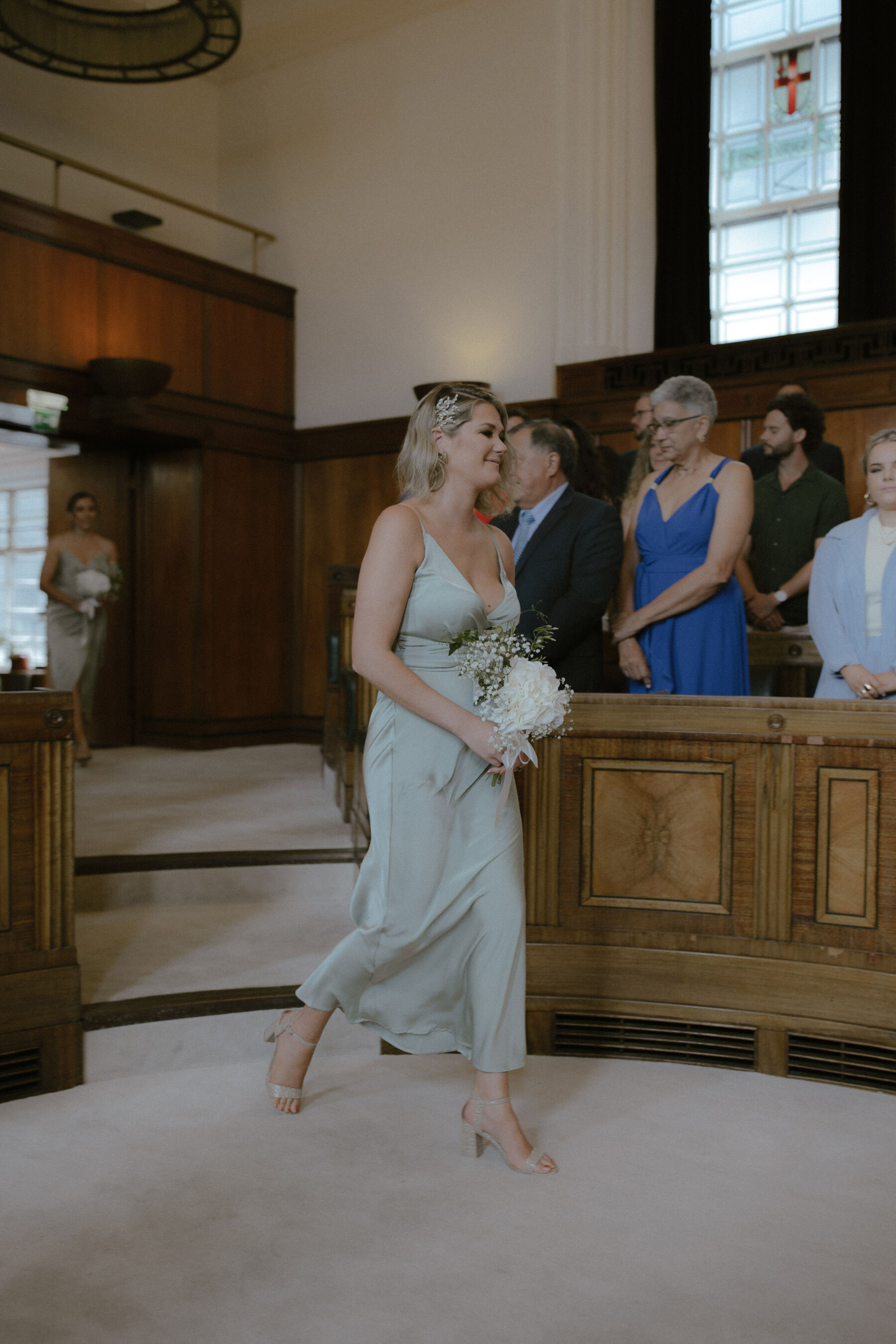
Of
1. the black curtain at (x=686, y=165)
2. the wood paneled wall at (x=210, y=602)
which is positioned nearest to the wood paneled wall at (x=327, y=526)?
the wood paneled wall at (x=210, y=602)

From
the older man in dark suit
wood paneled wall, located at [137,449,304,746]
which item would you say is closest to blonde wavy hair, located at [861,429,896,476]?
the older man in dark suit

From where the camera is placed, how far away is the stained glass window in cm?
803

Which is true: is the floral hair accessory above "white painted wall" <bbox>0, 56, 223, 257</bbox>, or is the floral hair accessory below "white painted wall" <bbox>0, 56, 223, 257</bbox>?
below

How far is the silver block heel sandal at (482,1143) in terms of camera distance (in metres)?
2.52

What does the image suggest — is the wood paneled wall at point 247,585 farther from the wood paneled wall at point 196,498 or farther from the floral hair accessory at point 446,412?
the floral hair accessory at point 446,412

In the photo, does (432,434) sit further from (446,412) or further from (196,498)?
(196,498)

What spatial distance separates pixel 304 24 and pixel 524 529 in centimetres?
815

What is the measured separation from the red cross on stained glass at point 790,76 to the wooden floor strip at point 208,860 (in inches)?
267

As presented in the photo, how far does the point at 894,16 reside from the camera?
24.0 ft

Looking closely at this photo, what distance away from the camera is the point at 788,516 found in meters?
5.79

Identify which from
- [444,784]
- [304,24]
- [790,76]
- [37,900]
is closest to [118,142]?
[304,24]

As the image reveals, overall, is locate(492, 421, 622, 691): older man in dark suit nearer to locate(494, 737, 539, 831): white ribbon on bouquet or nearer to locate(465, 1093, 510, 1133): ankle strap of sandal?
locate(494, 737, 539, 831): white ribbon on bouquet

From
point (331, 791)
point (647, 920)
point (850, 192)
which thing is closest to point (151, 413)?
point (331, 791)

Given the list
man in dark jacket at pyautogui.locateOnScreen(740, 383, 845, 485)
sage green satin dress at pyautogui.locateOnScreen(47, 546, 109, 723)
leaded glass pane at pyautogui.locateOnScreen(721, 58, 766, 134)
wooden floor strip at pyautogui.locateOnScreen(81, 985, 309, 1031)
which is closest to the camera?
wooden floor strip at pyautogui.locateOnScreen(81, 985, 309, 1031)
